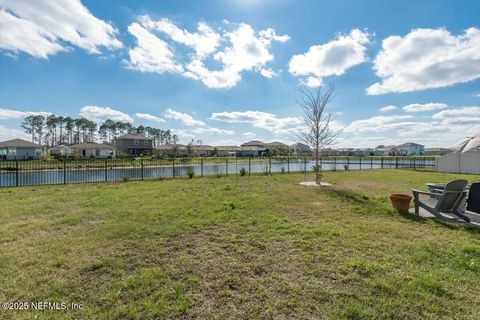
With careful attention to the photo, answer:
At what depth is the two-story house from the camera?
5350 cm

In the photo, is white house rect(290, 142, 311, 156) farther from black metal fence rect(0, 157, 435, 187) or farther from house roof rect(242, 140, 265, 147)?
house roof rect(242, 140, 265, 147)

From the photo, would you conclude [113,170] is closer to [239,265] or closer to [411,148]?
[239,265]

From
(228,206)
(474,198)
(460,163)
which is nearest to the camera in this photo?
(474,198)

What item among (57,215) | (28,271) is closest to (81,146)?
(57,215)

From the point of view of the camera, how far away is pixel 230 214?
5.79 m

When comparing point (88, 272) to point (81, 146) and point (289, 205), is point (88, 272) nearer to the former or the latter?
point (289, 205)

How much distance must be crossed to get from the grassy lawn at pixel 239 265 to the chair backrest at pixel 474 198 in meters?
1.24

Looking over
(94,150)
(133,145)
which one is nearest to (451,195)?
(94,150)

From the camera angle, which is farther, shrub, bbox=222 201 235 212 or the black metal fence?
the black metal fence

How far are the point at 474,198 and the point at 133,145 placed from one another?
2208 inches

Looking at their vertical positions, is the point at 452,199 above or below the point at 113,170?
above

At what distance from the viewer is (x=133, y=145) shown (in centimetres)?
5403

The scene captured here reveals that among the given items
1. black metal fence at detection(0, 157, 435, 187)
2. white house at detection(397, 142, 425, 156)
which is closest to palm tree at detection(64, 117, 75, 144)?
black metal fence at detection(0, 157, 435, 187)

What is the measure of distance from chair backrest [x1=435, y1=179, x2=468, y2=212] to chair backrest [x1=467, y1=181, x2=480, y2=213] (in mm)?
500
